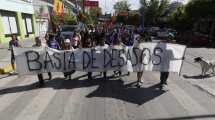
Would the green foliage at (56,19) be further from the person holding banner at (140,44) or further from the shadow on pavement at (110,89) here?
the person holding banner at (140,44)

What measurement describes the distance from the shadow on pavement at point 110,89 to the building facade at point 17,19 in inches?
715

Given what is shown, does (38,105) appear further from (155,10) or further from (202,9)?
(155,10)

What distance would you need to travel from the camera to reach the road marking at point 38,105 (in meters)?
6.82

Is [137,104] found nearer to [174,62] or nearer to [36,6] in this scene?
[174,62]

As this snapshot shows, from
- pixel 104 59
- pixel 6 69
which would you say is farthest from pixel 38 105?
pixel 6 69

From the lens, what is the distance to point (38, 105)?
7652 mm

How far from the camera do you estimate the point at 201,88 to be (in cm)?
929

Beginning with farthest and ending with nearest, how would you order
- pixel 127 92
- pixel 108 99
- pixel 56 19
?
pixel 56 19
pixel 127 92
pixel 108 99

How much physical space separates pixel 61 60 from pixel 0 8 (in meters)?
19.6

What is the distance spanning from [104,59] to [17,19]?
83.6 feet

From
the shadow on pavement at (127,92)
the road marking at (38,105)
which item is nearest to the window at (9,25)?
→ the road marking at (38,105)

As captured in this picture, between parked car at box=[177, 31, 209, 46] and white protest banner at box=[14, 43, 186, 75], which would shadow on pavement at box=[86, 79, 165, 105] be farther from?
parked car at box=[177, 31, 209, 46]

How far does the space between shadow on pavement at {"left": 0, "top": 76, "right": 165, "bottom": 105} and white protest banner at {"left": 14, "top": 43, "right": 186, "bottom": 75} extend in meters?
0.51

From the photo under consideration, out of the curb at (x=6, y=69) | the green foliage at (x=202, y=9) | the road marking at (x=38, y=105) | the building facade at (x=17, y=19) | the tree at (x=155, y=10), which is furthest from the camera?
the tree at (x=155, y=10)
